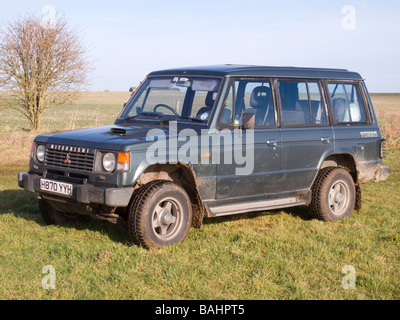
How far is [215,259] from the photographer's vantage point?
556cm

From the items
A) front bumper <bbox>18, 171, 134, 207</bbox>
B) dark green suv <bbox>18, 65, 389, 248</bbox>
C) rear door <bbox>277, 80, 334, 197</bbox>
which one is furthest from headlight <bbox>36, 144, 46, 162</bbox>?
rear door <bbox>277, 80, 334, 197</bbox>

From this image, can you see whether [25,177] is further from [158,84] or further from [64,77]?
[64,77]

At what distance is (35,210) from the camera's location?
7793mm

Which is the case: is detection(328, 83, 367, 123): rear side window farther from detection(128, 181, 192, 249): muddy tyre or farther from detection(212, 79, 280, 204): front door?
detection(128, 181, 192, 249): muddy tyre

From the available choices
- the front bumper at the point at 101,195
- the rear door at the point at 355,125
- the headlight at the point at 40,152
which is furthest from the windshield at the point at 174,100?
the rear door at the point at 355,125

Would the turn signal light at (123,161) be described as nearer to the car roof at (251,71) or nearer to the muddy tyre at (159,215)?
the muddy tyre at (159,215)

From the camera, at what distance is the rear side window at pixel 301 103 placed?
23.4 ft

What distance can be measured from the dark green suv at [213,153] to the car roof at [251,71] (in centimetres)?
2

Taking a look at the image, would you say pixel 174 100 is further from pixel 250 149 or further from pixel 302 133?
pixel 302 133

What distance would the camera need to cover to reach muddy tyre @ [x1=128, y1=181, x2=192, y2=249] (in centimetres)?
566

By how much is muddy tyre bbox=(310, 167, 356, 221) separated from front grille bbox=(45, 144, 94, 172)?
3.42 metres

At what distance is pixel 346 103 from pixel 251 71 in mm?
1973
